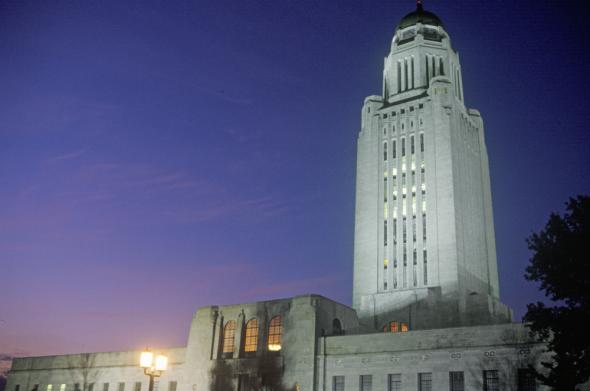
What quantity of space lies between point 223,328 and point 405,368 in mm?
18513

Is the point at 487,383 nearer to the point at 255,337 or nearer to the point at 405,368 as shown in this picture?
the point at 405,368

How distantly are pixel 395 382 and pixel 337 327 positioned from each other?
10217 mm

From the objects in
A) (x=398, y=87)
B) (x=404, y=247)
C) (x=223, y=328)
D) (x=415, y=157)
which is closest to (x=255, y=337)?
(x=223, y=328)

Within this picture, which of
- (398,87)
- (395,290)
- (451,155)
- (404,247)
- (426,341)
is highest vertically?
(398,87)

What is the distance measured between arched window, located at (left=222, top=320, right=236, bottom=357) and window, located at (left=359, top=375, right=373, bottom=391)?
43.6ft

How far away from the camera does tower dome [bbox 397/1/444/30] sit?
84.8m

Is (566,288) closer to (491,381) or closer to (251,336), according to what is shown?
(491,381)

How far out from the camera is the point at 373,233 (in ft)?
233

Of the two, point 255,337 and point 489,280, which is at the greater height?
point 489,280

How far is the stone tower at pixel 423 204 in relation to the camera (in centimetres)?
6406

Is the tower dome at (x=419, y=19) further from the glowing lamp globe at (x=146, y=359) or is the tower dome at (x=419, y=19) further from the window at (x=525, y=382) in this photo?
the glowing lamp globe at (x=146, y=359)

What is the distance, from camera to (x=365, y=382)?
49688 mm

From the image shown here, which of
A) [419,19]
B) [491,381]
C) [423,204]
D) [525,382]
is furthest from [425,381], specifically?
[419,19]

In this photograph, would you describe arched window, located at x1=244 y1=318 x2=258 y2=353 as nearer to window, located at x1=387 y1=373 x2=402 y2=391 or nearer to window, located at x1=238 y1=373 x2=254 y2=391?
window, located at x1=238 y1=373 x2=254 y2=391
